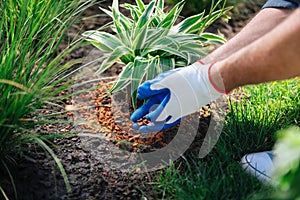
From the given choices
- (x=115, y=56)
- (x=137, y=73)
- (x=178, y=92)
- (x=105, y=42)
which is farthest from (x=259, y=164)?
(x=105, y=42)

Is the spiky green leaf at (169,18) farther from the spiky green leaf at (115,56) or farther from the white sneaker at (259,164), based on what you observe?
the white sneaker at (259,164)

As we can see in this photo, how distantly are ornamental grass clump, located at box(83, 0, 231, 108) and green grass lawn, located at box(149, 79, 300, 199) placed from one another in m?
0.35

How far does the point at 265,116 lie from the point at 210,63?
1.23 ft

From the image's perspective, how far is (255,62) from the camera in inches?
66.1

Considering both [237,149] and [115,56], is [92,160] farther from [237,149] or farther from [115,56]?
[237,149]

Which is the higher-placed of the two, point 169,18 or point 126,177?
point 169,18

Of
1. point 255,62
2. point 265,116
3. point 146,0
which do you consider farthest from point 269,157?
point 146,0

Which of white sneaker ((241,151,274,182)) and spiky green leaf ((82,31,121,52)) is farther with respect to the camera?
spiky green leaf ((82,31,121,52))

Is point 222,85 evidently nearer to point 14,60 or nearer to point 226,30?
point 14,60

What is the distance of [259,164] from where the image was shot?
196 centimetres

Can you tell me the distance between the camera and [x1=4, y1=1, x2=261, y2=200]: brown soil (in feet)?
6.14

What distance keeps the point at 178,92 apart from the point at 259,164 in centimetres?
45

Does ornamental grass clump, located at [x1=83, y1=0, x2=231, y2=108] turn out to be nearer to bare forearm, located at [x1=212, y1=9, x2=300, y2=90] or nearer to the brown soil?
the brown soil

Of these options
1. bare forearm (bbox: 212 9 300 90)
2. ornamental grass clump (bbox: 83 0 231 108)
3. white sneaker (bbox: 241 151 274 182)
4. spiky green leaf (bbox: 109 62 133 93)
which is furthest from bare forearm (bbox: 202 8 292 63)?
white sneaker (bbox: 241 151 274 182)
